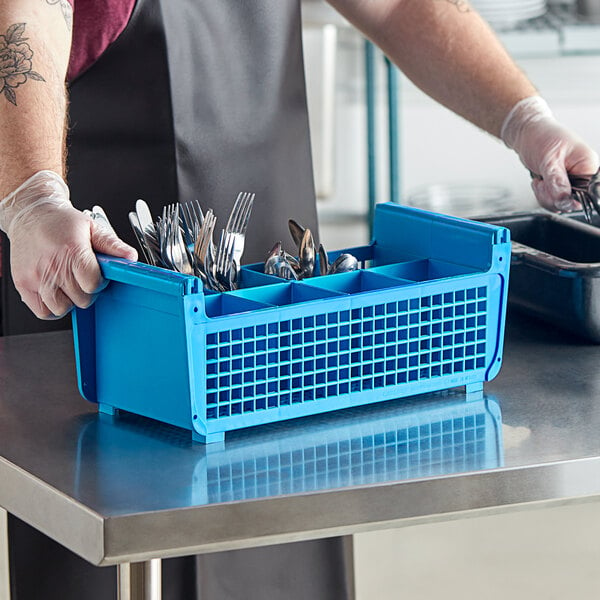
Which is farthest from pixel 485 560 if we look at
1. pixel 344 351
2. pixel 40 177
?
pixel 40 177

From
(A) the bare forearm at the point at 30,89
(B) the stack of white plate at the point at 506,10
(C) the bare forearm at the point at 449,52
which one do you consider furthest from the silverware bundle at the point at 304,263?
(B) the stack of white plate at the point at 506,10

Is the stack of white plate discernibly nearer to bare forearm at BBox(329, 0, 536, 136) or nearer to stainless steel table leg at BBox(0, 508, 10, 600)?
bare forearm at BBox(329, 0, 536, 136)

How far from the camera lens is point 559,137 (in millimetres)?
1538

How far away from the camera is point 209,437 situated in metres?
1.02

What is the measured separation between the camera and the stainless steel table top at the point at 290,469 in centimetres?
90

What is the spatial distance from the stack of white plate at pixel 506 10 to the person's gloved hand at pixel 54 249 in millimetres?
2270

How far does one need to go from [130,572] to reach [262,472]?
0.18 m

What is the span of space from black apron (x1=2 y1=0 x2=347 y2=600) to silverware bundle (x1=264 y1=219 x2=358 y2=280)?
0.38 m

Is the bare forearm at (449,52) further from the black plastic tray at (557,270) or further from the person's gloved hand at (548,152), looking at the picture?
the black plastic tray at (557,270)

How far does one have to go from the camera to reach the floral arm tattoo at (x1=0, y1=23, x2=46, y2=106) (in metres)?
1.21

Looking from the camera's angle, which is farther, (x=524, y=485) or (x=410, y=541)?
(x=410, y=541)

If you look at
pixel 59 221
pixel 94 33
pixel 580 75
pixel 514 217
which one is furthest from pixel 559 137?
pixel 580 75

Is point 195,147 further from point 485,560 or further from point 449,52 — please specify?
point 485,560

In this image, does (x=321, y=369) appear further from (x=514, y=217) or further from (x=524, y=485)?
(x=514, y=217)
